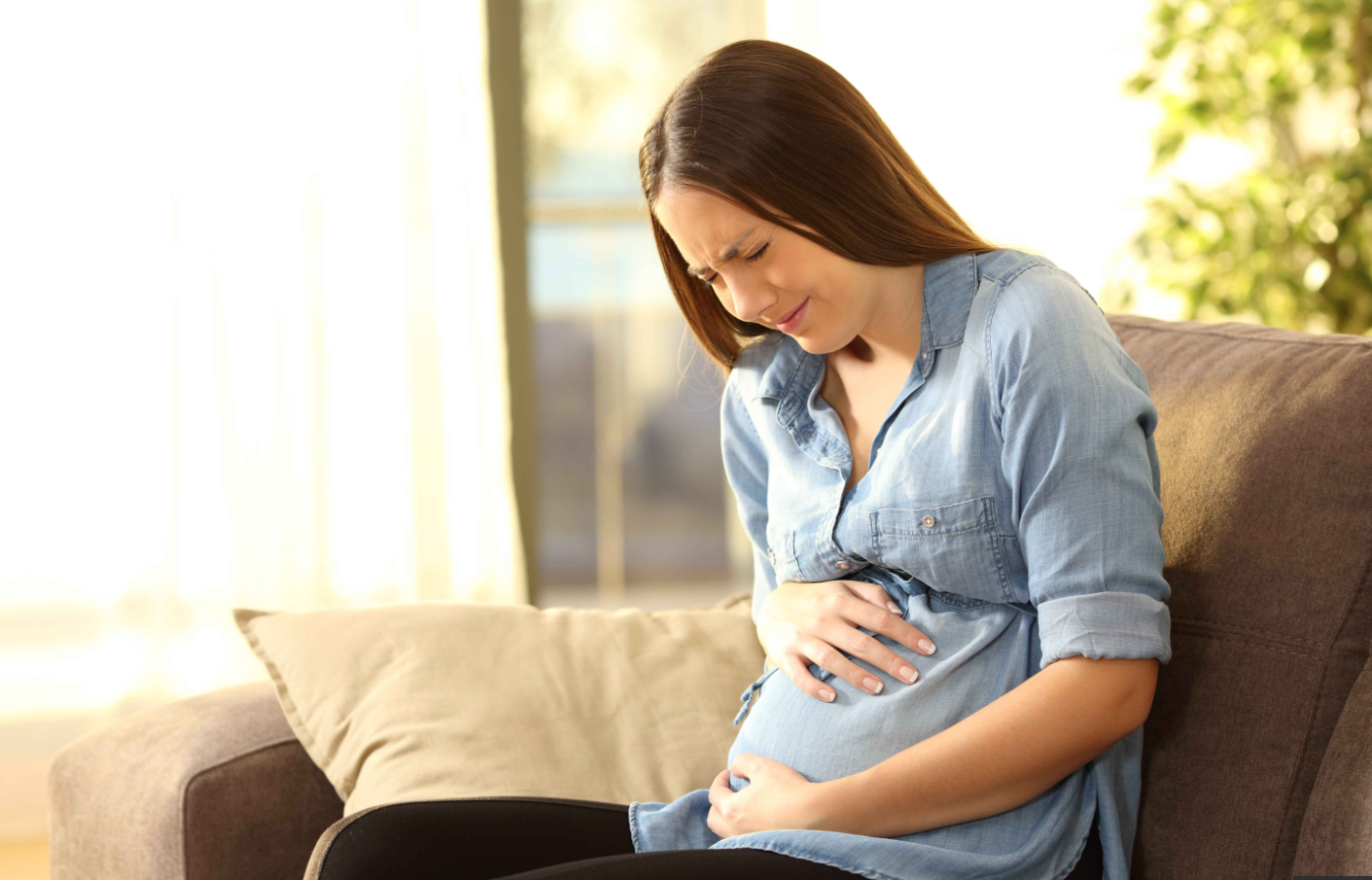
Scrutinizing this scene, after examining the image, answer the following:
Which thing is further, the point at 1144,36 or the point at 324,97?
the point at 1144,36

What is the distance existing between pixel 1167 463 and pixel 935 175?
5.76ft

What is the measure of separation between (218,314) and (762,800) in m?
1.86

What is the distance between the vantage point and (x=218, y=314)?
2.34m

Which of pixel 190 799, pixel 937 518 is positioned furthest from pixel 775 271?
pixel 190 799

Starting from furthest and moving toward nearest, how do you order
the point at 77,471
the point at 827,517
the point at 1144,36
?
the point at 1144,36 → the point at 77,471 → the point at 827,517

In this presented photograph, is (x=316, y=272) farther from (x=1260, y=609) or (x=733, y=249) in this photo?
(x=1260, y=609)

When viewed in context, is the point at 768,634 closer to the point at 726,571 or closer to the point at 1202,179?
the point at 726,571

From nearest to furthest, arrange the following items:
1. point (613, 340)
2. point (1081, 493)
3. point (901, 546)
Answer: point (1081, 493)
point (901, 546)
point (613, 340)

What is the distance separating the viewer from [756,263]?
3.14 ft

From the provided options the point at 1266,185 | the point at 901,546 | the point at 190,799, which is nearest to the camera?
the point at 901,546

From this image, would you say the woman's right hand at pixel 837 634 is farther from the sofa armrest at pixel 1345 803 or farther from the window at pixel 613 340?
the window at pixel 613 340

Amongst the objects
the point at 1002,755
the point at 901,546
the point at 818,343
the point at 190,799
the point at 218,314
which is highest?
the point at 218,314

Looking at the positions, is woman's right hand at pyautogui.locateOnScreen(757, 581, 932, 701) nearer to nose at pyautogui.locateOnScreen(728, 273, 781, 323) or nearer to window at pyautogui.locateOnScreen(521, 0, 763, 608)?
nose at pyautogui.locateOnScreen(728, 273, 781, 323)

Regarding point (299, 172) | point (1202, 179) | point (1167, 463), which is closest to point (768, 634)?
point (1167, 463)
